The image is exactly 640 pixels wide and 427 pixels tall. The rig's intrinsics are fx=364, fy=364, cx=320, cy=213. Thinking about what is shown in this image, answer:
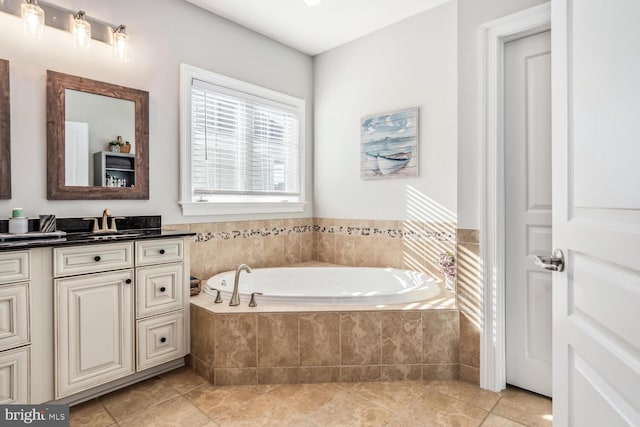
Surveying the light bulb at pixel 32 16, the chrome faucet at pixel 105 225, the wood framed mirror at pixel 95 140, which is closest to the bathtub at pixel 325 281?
the chrome faucet at pixel 105 225

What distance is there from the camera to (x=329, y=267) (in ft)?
11.1

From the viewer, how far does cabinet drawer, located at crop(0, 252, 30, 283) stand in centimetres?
168

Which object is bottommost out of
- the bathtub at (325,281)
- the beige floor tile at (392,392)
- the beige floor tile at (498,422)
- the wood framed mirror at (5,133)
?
the beige floor tile at (498,422)

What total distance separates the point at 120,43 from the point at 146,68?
0.24m

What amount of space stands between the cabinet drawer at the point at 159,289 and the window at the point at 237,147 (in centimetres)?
66

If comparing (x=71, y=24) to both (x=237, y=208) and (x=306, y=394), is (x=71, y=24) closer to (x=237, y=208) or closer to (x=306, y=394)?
(x=237, y=208)

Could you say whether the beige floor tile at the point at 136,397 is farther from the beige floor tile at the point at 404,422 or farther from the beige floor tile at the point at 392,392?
the beige floor tile at the point at 404,422

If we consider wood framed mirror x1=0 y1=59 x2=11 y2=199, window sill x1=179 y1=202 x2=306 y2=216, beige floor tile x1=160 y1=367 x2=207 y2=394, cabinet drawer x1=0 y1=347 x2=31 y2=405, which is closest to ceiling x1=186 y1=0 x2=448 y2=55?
wood framed mirror x1=0 y1=59 x2=11 y2=199

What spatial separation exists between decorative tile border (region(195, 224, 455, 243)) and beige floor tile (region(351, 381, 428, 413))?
3.81 feet

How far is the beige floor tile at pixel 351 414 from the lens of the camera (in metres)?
1.86

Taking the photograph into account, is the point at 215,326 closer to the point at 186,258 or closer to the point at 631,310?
the point at 186,258

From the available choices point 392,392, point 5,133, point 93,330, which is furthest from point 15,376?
point 392,392

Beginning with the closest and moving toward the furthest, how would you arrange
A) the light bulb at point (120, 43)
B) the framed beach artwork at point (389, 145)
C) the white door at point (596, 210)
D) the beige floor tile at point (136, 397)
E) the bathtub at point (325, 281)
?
the white door at point (596, 210) < the beige floor tile at point (136, 397) < the light bulb at point (120, 43) < the bathtub at point (325, 281) < the framed beach artwork at point (389, 145)

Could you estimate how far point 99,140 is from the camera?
7.91 feet
